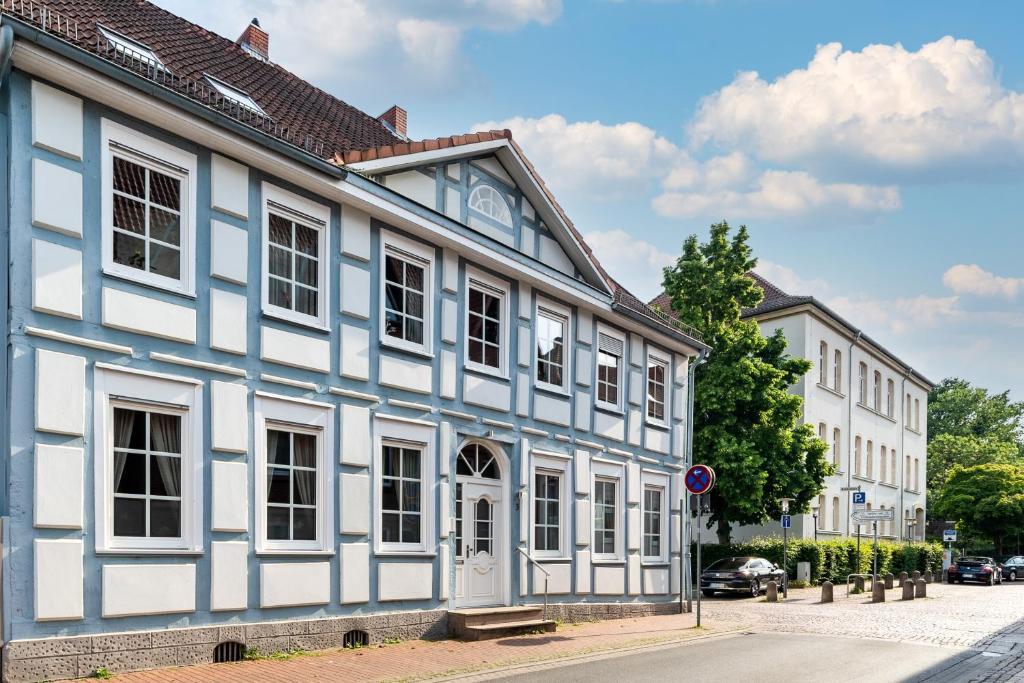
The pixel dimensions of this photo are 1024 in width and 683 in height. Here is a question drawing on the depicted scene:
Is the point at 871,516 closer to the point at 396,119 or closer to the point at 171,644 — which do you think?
the point at 396,119

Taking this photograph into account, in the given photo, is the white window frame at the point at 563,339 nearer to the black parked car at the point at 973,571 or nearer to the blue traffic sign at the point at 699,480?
the blue traffic sign at the point at 699,480

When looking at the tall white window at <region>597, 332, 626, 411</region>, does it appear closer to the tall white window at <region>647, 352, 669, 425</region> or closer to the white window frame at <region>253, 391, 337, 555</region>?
the tall white window at <region>647, 352, 669, 425</region>

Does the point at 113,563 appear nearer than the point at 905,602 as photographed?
Yes

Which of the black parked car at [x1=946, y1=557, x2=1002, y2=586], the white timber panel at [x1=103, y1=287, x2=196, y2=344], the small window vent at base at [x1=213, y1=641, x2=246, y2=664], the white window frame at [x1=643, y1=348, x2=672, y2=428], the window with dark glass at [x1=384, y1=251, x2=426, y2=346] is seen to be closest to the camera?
the white timber panel at [x1=103, y1=287, x2=196, y2=344]

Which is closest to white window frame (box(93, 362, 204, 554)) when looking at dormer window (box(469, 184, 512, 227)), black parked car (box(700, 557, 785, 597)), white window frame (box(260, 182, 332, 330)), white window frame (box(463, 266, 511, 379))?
white window frame (box(260, 182, 332, 330))

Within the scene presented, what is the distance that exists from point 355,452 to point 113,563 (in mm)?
4028

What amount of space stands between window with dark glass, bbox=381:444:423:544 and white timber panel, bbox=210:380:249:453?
2.76 meters

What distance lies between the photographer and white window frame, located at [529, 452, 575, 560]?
18.4m

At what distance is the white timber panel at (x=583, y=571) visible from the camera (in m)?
19.6

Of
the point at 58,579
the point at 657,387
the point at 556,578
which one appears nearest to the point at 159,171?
the point at 58,579

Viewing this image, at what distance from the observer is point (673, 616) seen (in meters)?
22.0

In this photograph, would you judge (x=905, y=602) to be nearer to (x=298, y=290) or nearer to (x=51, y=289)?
(x=298, y=290)

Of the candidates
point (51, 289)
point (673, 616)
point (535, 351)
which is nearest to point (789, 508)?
point (673, 616)

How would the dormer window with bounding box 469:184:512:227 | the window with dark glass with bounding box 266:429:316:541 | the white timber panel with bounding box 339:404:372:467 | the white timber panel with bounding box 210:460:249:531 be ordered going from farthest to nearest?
the dormer window with bounding box 469:184:512:227
the white timber panel with bounding box 339:404:372:467
the window with dark glass with bounding box 266:429:316:541
the white timber panel with bounding box 210:460:249:531
